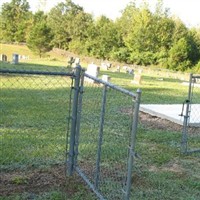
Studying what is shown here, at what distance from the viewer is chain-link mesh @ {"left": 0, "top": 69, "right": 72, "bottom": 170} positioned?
254 inches

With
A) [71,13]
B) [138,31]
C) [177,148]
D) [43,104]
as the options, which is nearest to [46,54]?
[138,31]

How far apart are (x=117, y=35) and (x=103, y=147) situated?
178ft

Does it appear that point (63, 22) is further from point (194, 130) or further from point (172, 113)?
point (194, 130)

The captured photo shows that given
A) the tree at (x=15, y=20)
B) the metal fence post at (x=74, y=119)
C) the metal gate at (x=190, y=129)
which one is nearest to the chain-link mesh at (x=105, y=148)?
the metal fence post at (x=74, y=119)

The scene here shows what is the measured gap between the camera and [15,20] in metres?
73.4

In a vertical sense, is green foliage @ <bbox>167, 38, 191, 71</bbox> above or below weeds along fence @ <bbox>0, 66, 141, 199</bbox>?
above

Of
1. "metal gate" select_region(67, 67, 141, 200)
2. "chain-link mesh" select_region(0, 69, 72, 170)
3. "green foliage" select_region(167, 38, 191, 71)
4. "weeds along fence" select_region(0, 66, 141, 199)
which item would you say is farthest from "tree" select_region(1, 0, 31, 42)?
"metal gate" select_region(67, 67, 141, 200)

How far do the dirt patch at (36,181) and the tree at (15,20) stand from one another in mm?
61841

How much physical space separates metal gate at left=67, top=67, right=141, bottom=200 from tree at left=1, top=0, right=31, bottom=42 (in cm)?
5795

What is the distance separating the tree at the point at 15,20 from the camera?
2601 inches

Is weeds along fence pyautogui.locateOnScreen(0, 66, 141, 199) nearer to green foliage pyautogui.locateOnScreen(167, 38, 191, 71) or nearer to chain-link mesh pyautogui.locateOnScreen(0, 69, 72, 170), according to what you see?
chain-link mesh pyautogui.locateOnScreen(0, 69, 72, 170)

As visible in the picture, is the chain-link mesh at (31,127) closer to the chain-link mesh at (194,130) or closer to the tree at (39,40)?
the chain-link mesh at (194,130)

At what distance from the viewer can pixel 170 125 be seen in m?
10.3

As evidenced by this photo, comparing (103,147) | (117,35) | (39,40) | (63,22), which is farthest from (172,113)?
(63,22)
